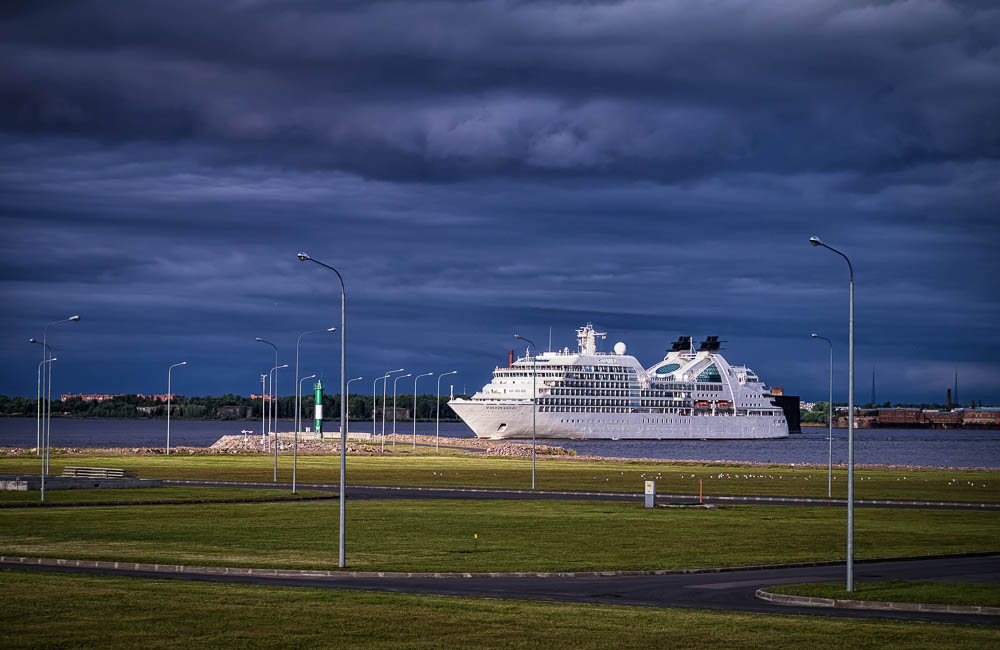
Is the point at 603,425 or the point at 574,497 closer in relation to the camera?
the point at 574,497

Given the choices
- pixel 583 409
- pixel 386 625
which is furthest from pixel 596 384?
pixel 386 625

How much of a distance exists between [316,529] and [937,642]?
849 inches

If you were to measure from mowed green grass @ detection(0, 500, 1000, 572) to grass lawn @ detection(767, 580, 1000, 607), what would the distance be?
447cm

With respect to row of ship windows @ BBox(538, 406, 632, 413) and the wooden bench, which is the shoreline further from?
the wooden bench

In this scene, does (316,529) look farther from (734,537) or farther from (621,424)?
(621,424)

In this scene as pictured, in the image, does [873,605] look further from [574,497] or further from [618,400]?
[618,400]

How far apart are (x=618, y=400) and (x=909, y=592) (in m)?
152

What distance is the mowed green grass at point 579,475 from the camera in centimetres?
6053

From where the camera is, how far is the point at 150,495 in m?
49.8

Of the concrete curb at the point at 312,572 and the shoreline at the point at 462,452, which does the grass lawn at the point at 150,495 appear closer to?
the concrete curb at the point at 312,572

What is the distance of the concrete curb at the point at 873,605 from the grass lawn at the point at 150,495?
3003 centimetres

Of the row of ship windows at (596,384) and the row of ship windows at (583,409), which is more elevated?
the row of ship windows at (596,384)

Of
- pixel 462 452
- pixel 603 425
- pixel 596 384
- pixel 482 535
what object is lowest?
pixel 462 452

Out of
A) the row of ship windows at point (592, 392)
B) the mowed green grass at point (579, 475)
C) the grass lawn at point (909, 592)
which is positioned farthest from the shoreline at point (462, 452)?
the grass lawn at point (909, 592)
